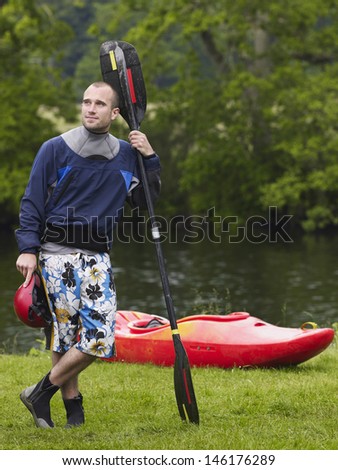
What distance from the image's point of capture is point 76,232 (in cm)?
582

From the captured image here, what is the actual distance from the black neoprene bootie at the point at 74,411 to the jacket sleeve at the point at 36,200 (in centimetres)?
96

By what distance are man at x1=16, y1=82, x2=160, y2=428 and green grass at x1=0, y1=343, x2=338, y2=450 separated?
1.11 feet

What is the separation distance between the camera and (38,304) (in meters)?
5.82

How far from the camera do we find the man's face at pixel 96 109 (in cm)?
587

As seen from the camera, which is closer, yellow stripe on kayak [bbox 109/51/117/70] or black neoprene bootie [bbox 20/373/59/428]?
black neoprene bootie [bbox 20/373/59/428]

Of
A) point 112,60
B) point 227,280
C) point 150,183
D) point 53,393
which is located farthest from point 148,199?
point 227,280

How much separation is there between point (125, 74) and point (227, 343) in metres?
3.05

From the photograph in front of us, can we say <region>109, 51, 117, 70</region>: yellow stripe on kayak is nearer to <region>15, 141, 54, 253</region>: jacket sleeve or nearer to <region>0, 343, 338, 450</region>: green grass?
<region>15, 141, 54, 253</region>: jacket sleeve

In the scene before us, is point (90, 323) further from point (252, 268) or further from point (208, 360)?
point (252, 268)

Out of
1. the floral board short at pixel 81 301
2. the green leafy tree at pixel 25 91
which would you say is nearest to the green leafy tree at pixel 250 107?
the green leafy tree at pixel 25 91

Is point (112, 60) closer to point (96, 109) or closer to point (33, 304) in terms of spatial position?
point (96, 109)

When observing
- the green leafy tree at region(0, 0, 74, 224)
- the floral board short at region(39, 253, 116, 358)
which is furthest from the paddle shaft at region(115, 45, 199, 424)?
the green leafy tree at region(0, 0, 74, 224)

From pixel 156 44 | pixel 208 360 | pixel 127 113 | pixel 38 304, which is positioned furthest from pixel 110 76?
pixel 156 44

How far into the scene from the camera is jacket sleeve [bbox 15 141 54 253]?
5730mm
